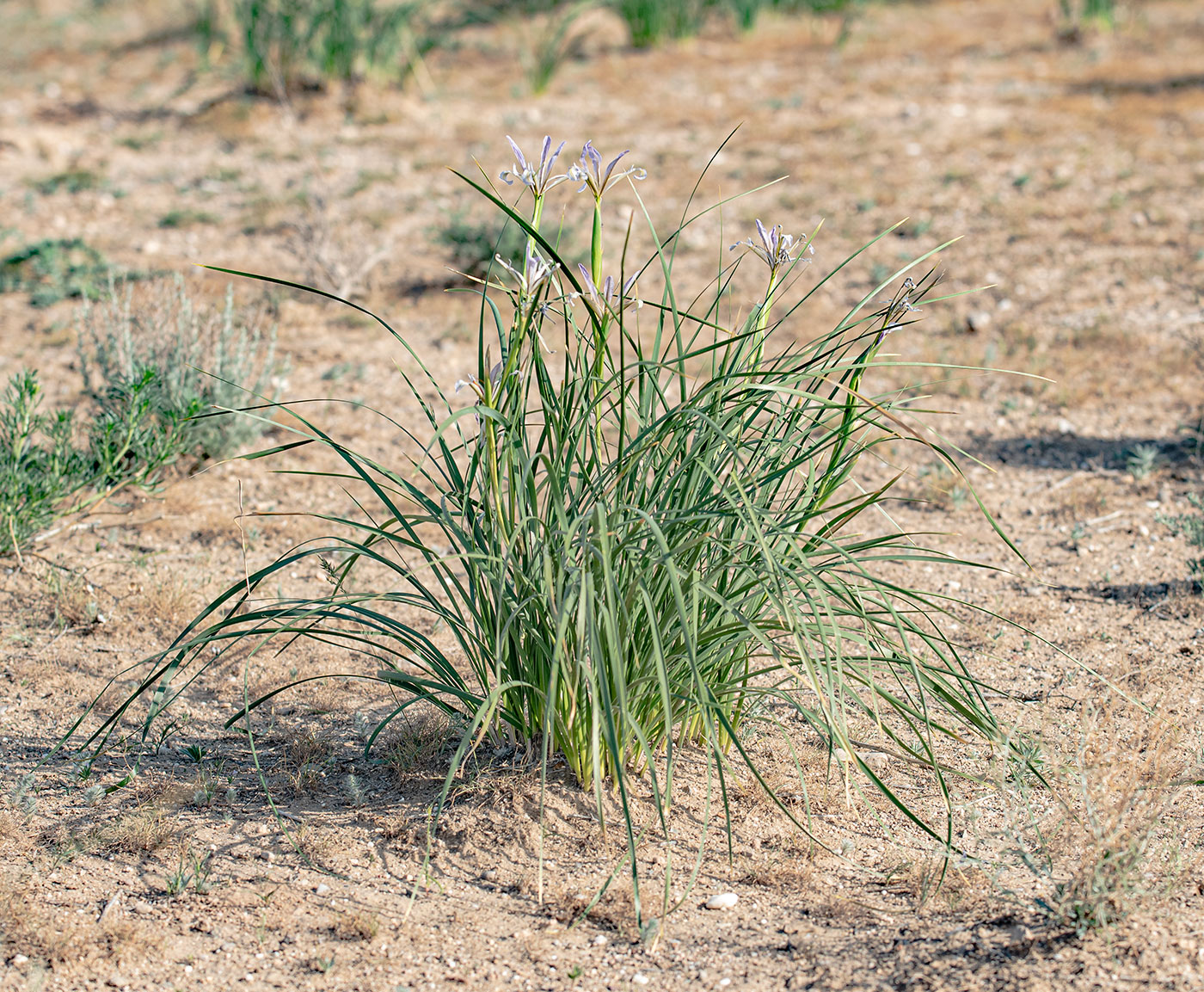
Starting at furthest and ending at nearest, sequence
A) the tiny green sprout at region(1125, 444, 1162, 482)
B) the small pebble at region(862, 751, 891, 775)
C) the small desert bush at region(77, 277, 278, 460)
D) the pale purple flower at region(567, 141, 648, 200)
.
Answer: the tiny green sprout at region(1125, 444, 1162, 482) → the small desert bush at region(77, 277, 278, 460) → the small pebble at region(862, 751, 891, 775) → the pale purple flower at region(567, 141, 648, 200)

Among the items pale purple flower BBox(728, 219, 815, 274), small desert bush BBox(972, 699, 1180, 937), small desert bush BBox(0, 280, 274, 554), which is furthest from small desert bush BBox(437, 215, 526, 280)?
small desert bush BBox(972, 699, 1180, 937)

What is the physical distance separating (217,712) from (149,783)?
0.41 meters

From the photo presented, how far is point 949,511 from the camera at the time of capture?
4.26m

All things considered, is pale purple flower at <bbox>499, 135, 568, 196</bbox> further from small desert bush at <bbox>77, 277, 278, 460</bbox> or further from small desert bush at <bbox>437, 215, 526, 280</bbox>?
small desert bush at <bbox>437, 215, 526, 280</bbox>

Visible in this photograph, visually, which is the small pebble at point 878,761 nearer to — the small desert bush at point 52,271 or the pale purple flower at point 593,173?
the pale purple flower at point 593,173

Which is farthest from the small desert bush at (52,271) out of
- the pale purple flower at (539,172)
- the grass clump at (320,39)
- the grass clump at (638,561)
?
the pale purple flower at (539,172)

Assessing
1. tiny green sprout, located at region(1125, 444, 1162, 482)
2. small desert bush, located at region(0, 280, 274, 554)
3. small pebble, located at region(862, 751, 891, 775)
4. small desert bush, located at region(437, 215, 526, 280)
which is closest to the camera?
small pebble, located at region(862, 751, 891, 775)

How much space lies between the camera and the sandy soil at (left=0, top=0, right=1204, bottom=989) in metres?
2.13

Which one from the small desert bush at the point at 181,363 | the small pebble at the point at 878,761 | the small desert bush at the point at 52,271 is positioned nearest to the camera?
the small pebble at the point at 878,761

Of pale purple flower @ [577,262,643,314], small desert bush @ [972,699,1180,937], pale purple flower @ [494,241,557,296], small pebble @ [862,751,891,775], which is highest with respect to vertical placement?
pale purple flower @ [494,241,557,296]

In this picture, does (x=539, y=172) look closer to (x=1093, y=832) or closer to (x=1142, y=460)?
(x=1093, y=832)

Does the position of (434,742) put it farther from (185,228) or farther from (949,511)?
(185,228)

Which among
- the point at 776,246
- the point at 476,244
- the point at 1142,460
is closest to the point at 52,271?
the point at 476,244

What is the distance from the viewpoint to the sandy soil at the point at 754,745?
2.13 m
